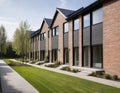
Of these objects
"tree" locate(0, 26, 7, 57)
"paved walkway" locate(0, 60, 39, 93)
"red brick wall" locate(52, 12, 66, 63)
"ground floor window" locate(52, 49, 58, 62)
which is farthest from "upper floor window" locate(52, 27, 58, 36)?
"tree" locate(0, 26, 7, 57)

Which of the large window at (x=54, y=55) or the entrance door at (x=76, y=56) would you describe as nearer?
the entrance door at (x=76, y=56)

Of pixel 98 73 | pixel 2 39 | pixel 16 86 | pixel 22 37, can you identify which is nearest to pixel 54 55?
pixel 22 37

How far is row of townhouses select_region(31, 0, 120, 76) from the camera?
686 inches

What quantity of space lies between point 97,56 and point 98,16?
12.8 ft

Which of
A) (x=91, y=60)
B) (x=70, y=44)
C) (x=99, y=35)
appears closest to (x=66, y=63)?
(x=70, y=44)

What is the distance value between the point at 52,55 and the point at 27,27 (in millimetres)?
8420

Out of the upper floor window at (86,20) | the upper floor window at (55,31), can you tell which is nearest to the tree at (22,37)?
the upper floor window at (55,31)

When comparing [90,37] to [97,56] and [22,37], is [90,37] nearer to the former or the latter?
[97,56]

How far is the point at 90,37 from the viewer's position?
70.6ft

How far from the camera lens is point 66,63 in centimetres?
2880

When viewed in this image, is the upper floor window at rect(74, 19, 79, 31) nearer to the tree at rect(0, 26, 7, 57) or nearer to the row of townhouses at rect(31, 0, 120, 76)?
the row of townhouses at rect(31, 0, 120, 76)

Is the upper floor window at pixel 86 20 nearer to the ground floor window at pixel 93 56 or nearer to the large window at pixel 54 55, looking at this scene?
the ground floor window at pixel 93 56

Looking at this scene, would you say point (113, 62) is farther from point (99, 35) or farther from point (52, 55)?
point (52, 55)

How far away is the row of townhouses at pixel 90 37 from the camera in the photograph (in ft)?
57.2
